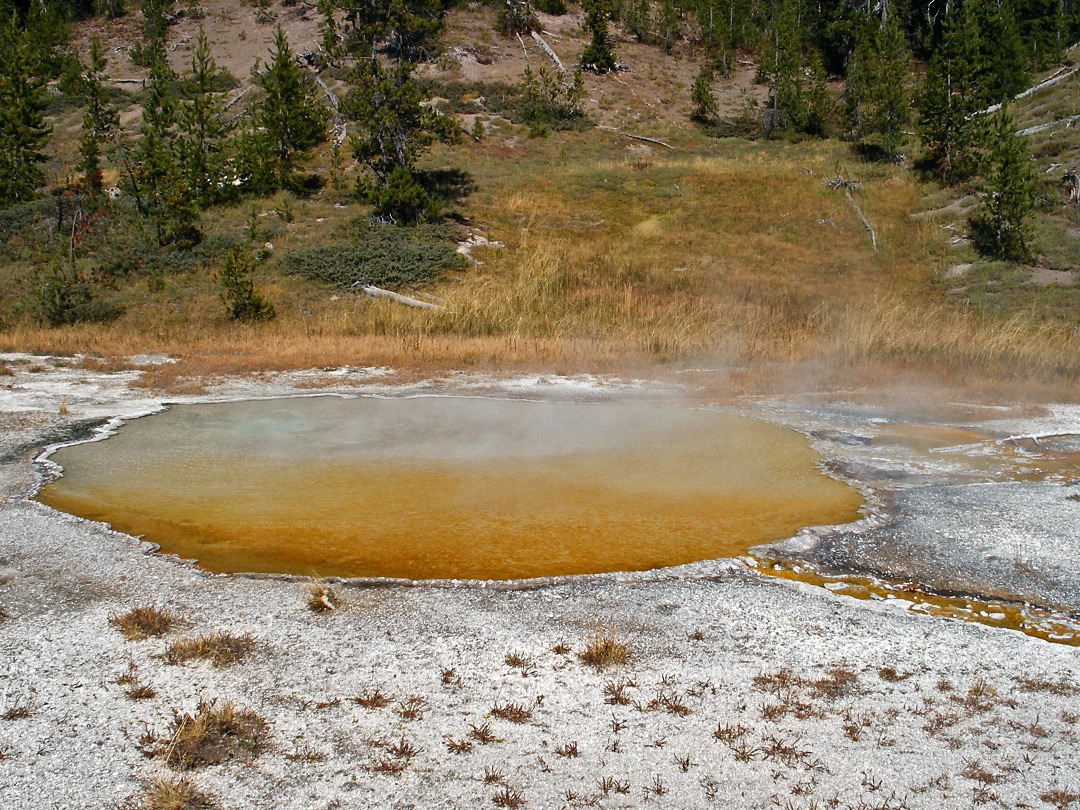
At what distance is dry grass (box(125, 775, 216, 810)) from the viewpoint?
3035 mm

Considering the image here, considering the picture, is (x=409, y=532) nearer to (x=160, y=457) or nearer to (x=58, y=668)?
(x=58, y=668)

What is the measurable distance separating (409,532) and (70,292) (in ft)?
53.9

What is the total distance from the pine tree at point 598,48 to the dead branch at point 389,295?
29043 millimetres

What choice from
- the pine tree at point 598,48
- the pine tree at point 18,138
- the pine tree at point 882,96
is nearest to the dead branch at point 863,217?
the pine tree at point 882,96

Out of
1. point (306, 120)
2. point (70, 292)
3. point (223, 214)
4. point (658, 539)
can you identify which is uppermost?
point (306, 120)

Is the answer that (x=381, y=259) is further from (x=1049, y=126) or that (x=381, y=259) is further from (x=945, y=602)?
(x=1049, y=126)

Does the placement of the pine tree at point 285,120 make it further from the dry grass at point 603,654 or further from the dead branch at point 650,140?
the dry grass at point 603,654

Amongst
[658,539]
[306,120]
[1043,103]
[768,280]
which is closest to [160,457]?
[658,539]

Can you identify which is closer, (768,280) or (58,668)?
(58,668)

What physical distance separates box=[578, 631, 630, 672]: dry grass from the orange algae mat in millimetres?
1265

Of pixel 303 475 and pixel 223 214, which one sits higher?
pixel 223 214

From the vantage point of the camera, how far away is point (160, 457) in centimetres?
837

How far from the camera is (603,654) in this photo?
165 inches

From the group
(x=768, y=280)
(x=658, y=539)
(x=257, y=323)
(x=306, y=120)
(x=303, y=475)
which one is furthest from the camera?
(x=306, y=120)
